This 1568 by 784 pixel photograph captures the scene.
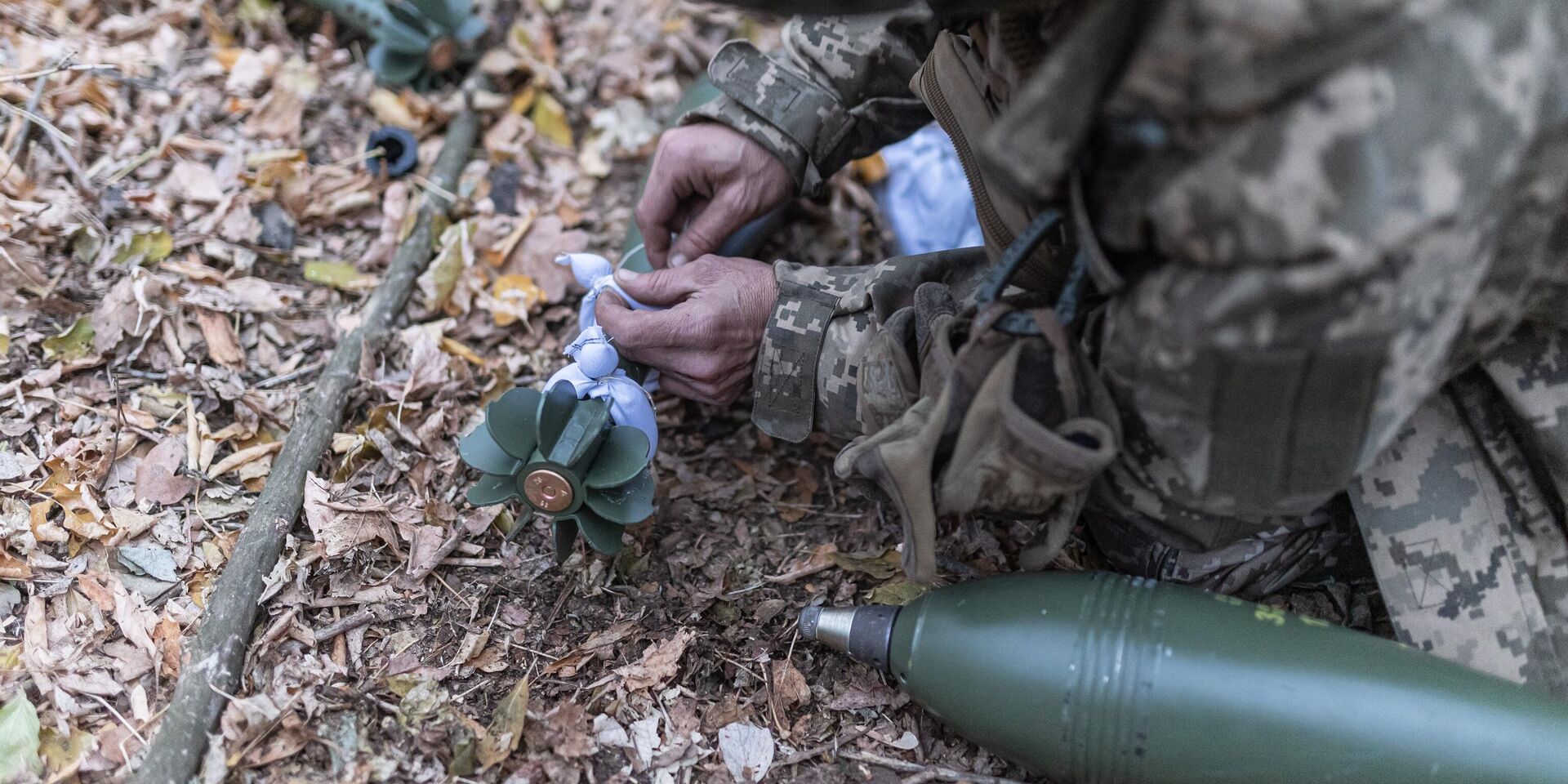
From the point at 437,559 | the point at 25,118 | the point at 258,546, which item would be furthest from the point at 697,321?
the point at 25,118

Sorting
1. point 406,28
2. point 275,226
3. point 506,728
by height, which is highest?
point 406,28

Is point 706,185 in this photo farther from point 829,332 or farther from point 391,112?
point 391,112

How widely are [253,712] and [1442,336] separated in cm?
216

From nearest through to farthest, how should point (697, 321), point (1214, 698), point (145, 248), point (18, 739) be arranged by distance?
1. point (1214, 698)
2. point (18, 739)
3. point (697, 321)
4. point (145, 248)

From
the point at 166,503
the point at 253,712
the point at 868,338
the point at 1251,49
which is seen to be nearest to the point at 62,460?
the point at 166,503

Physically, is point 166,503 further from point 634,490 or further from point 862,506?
point 862,506

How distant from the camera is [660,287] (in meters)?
2.39

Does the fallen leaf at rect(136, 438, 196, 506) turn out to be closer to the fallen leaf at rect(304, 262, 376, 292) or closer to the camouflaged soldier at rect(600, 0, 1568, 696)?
the fallen leaf at rect(304, 262, 376, 292)

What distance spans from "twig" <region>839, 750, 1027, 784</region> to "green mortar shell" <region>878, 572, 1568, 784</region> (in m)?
0.17

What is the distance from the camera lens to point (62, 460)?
2330mm

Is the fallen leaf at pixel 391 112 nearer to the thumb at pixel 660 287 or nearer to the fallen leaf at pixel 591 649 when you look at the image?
the thumb at pixel 660 287

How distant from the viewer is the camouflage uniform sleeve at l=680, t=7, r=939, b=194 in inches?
103

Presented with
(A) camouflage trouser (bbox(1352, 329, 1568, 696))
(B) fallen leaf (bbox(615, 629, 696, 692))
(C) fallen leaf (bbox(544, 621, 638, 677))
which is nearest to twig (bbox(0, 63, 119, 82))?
(C) fallen leaf (bbox(544, 621, 638, 677))

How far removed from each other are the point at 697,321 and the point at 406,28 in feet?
5.57
